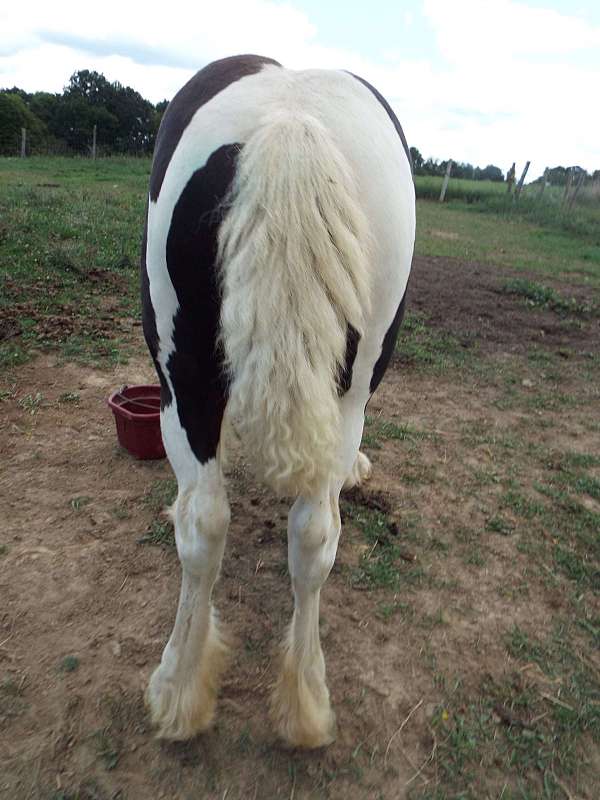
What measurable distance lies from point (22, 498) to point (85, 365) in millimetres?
1493

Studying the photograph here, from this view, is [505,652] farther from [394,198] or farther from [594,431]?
[594,431]

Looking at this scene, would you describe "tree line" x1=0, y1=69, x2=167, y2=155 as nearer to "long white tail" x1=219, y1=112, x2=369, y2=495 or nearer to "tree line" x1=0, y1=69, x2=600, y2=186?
"tree line" x1=0, y1=69, x2=600, y2=186

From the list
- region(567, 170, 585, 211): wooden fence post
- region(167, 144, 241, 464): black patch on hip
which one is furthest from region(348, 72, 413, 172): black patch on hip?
region(567, 170, 585, 211): wooden fence post

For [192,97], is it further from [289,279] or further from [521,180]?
[521,180]

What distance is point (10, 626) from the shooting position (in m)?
2.10

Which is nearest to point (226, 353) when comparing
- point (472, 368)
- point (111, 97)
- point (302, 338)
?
point (302, 338)

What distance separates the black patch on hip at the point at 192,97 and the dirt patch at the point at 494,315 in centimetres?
395

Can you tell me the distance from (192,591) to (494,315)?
4.97 metres

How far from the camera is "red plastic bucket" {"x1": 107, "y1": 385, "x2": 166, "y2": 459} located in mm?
2990

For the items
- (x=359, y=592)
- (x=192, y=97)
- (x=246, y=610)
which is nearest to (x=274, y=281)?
(x=192, y=97)

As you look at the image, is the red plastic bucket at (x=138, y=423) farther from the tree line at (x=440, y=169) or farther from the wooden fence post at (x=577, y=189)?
the tree line at (x=440, y=169)

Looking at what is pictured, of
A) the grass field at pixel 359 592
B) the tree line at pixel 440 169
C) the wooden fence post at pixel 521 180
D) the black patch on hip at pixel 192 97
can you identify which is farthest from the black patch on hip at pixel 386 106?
the tree line at pixel 440 169

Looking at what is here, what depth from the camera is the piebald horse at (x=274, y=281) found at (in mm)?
1211

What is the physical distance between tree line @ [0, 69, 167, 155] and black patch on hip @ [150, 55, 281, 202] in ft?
91.5
